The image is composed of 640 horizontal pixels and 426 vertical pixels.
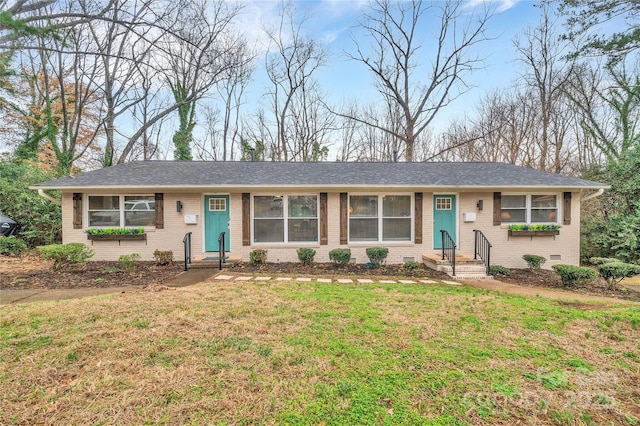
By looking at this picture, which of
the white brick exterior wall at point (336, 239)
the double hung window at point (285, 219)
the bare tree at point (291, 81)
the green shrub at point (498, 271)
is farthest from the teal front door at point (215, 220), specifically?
the bare tree at point (291, 81)

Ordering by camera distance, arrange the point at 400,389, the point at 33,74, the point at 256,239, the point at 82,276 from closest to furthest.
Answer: the point at 400,389 → the point at 82,276 → the point at 256,239 → the point at 33,74

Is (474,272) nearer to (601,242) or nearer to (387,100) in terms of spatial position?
(601,242)

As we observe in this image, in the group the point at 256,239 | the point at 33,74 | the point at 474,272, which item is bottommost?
the point at 474,272

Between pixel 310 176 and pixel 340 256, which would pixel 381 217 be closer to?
pixel 340 256

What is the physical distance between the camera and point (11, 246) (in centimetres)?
881

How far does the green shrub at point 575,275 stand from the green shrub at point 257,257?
7644mm

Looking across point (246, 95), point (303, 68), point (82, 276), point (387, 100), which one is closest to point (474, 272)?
point (82, 276)

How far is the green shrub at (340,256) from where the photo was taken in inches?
306

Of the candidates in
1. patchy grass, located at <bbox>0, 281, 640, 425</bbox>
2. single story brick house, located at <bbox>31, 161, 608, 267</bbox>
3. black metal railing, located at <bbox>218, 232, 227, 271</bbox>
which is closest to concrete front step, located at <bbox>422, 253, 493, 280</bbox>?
single story brick house, located at <bbox>31, 161, 608, 267</bbox>

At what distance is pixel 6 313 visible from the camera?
3.87 metres

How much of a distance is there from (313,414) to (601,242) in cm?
1223

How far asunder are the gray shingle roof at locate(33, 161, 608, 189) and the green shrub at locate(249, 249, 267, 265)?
197 cm

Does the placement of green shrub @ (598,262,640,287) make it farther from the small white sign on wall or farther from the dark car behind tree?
the dark car behind tree

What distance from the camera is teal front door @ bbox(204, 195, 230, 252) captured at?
850 centimetres
